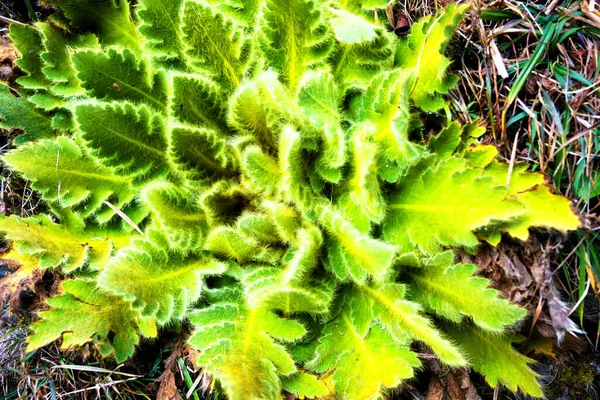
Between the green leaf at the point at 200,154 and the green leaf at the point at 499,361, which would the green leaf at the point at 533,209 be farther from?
the green leaf at the point at 200,154

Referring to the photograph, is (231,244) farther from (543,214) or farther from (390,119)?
(543,214)

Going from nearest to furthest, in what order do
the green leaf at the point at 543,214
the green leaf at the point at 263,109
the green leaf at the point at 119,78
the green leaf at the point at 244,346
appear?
the green leaf at the point at 543,214 → the green leaf at the point at 244,346 → the green leaf at the point at 263,109 → the green leaf at the point at 119,78

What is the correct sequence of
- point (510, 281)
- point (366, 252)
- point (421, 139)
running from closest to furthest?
1. point (366, 252)
2. point (510, 281)
3. point (421, 139)

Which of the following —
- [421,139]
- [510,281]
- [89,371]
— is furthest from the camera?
[89,371]

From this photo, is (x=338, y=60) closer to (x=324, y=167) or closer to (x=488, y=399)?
(x=324, y=167)

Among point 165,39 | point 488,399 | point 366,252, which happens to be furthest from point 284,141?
point 488,399

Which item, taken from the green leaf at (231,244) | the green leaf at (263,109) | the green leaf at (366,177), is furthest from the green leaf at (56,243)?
the green leaf at (366,177)

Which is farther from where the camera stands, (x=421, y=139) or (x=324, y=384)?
(x=421, y=139)
